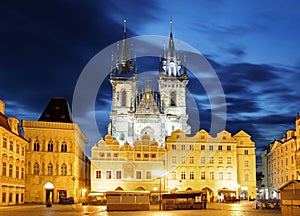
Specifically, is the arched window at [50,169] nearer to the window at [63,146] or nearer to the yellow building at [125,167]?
the window at [63,146]

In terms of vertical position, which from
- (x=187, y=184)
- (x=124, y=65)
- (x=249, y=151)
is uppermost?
(x=124, y=65)

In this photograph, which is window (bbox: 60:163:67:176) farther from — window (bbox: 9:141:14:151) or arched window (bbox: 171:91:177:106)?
arched window (bbox: 171:91:177:106)

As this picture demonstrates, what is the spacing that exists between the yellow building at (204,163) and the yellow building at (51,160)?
55.0ft

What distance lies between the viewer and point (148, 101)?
100 metres

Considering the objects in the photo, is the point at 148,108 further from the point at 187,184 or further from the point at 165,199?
the point at 165,199

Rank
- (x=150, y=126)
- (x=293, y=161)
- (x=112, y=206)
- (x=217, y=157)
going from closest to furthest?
(x=112, y=206) → (x=293, y=161) → (x=217, y=157) → (x=150, y=126)

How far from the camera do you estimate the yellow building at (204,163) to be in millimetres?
75312

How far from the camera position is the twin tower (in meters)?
97.0

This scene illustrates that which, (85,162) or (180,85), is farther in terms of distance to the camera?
(180,85)

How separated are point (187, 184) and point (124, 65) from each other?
4444 cm

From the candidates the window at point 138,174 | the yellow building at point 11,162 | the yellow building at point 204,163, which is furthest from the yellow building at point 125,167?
the yellow building at point 11,162

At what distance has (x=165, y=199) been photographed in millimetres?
41625

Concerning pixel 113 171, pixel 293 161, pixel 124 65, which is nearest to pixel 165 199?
pixel 113 171

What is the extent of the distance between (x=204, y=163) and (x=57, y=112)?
960 inches
